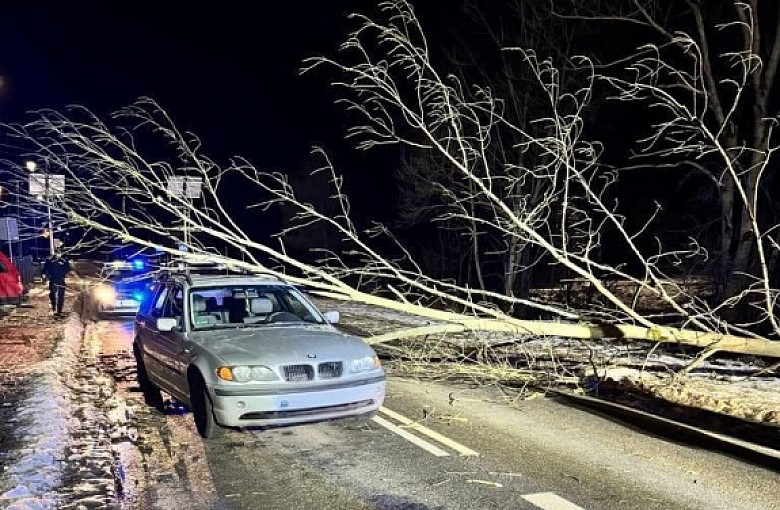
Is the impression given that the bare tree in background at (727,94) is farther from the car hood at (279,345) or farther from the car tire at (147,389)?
the car tire at (147,389)

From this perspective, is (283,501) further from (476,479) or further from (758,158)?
(758,158)

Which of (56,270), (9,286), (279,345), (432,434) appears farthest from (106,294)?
(432,434)

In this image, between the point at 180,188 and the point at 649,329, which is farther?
the point at 180,188

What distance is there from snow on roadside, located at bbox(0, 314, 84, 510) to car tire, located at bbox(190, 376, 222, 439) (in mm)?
1209

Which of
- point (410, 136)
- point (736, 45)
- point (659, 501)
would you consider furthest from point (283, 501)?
point (410, 136)

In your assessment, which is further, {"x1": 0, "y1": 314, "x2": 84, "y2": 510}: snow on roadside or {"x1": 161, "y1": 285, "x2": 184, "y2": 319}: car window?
{"x1": 161, "y1": 285, "x2": 184, "y2": 319}: car window

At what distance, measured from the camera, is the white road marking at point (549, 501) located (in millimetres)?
5117

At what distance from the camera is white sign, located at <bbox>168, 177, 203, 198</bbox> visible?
357 inches

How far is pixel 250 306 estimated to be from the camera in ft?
26.5

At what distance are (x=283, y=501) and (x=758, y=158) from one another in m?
14.1

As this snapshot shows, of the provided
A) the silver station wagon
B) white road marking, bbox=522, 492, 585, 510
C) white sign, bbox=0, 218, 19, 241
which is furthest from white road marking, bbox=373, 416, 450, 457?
white sign, bbox=0, 218, 19, 241

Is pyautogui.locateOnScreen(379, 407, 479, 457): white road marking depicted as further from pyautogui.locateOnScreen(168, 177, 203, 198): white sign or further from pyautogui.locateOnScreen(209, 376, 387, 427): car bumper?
pyautogui.locateOnScreen(168, 177, 203, 198): white sign

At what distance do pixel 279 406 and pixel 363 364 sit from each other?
943 millimetres

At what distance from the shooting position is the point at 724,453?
255 inches
